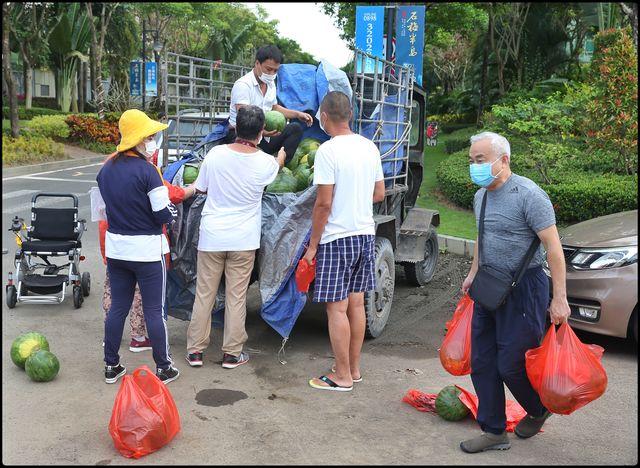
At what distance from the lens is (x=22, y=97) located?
50.7 metres

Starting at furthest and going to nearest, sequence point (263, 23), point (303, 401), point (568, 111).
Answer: point (263, 23)
point (568, 111)
point (303, 401)

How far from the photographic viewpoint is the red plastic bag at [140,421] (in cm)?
370

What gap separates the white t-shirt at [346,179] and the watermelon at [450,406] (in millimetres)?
1263

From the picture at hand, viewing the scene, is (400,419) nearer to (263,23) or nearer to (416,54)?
(416,54)

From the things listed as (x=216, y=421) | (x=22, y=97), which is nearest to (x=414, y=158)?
(x=216, y=421)

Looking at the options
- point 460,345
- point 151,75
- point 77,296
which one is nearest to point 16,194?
point 77,296

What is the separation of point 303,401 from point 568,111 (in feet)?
35.2

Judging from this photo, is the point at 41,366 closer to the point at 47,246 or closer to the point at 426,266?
the point at 47,246

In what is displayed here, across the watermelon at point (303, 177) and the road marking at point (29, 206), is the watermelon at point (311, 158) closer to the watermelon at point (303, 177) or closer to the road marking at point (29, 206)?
the watermelon at point (303, 177)

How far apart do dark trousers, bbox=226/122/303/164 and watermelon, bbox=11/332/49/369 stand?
8.11 feet

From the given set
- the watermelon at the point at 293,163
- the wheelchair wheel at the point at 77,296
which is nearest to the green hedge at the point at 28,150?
the wheelchair wheel at the point at 77,296

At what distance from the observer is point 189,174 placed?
5.87 metres

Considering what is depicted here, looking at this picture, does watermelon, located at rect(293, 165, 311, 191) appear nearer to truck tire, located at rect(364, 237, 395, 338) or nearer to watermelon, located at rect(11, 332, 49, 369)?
truck tire, located at rect(364, 237, 395, 338)

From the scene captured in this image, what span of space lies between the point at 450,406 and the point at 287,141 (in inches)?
111
